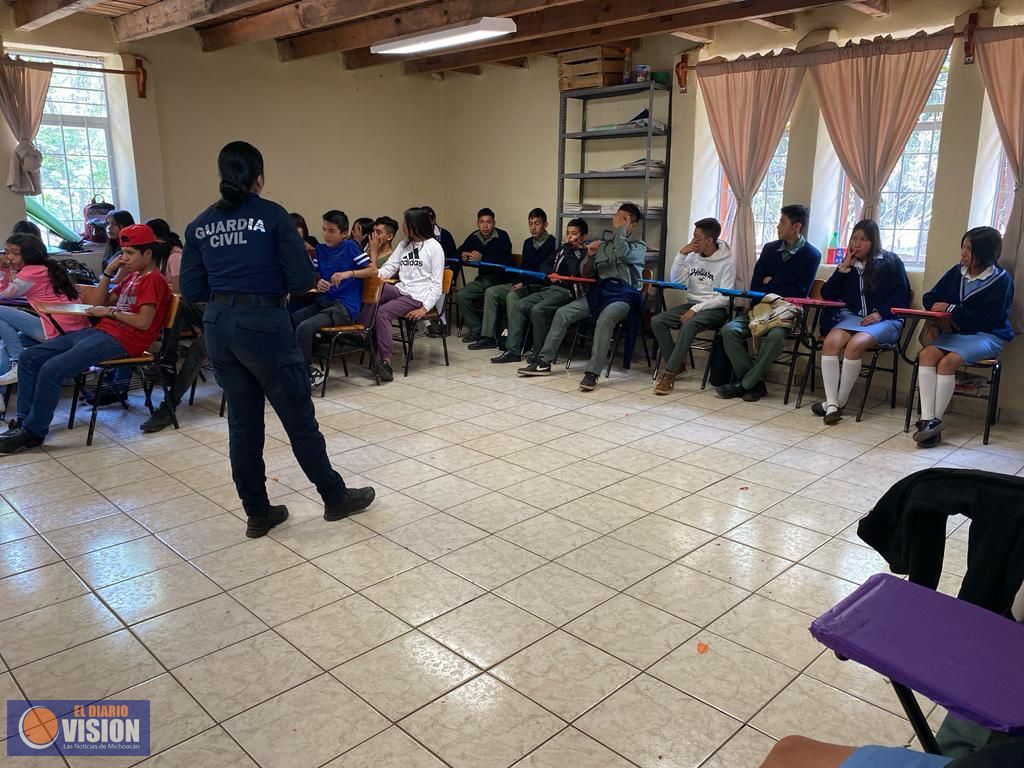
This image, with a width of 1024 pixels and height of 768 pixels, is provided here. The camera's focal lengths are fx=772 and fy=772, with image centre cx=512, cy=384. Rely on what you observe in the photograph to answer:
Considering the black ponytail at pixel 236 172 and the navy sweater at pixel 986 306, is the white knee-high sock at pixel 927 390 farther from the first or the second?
the black ponytail at pixel 236 172

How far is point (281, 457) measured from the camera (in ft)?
13.4

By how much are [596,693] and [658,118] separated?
17.4 ft

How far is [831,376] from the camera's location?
4.91 meters

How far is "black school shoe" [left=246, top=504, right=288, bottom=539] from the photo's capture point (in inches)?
122

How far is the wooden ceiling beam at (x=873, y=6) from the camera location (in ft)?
15.8

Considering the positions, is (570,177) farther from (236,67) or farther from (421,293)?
(236,67)

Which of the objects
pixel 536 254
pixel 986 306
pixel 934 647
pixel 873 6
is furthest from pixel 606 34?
pixel 934 647

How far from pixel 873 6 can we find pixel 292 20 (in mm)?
3876

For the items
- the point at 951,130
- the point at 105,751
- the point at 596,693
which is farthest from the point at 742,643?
the point at 951,130

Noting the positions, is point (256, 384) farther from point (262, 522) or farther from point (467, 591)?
point (467, 591)

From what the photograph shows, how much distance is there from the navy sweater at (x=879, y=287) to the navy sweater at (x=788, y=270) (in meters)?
0.20

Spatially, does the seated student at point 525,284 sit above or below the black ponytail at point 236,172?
below

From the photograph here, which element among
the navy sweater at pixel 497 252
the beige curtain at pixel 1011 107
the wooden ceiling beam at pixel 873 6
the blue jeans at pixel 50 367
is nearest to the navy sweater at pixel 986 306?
the beige curtain at pixel 1011 107

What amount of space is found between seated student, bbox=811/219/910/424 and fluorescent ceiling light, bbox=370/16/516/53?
261 centimetres
